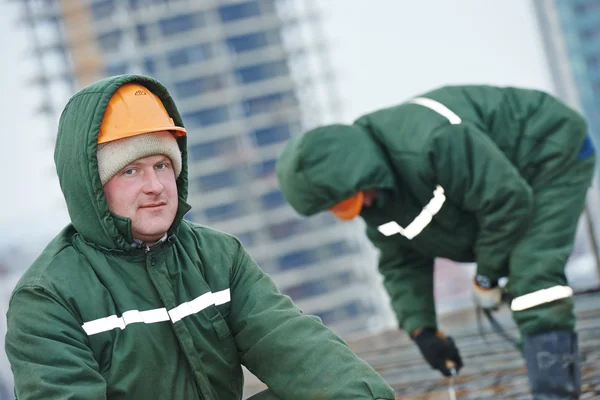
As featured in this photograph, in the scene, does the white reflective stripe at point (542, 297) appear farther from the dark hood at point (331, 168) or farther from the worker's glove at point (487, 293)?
the dark hood at point (331, 168)

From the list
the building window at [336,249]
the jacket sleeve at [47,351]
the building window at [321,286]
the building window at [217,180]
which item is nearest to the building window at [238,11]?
the building window at [217,180]

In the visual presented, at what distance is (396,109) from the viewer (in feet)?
10.1

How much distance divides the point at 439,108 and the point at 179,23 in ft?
172

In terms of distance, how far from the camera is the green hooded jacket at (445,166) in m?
2.87

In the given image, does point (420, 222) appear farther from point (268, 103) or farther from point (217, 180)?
point (268, 103)

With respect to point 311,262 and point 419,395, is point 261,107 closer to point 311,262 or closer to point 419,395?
point 311,262

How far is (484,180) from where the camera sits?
9.37 feet

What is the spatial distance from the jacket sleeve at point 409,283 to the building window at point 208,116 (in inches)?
1961

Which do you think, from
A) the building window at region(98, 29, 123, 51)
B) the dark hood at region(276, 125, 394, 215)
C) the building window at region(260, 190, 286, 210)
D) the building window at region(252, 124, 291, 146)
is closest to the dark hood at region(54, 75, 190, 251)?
the dark hood at region(276, 125, 394, 215)

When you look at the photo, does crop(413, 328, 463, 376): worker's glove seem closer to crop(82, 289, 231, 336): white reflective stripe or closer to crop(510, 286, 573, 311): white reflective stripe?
crop(510, 286, 573, 311): white reflective stripe

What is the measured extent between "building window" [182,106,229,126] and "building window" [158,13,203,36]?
472cm

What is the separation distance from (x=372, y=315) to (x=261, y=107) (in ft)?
44.4

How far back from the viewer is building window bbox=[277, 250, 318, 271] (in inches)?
2087

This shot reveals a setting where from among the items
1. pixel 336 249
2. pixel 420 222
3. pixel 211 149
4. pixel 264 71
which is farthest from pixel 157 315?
pixel 264 71
